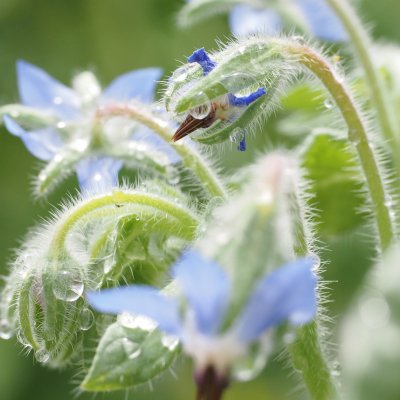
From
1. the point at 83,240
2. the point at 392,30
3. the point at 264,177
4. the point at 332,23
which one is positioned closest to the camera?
the point at 264,177

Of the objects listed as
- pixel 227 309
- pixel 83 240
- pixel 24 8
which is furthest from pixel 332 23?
pixel 24 8

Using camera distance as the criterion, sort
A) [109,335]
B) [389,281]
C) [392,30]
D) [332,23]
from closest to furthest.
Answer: [389,281] → [109,335] → [332,23] → [392,30]

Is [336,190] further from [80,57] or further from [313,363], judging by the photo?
[80,57]

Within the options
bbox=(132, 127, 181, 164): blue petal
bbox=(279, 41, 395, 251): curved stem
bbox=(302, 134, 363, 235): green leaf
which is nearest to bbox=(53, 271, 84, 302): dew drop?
bbox=(132, 127, 181, 164): blue petal

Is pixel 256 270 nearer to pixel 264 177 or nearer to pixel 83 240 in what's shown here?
pixel 264 177

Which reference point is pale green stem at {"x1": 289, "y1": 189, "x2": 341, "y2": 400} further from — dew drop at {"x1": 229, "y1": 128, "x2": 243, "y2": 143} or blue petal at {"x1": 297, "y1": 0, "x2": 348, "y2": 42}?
blue petal at {"x1": 297, "y1": 0, "x2": 348, "y2": 42}

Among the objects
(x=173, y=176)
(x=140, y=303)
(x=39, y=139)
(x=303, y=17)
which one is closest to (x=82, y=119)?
(x=39, y=139)
